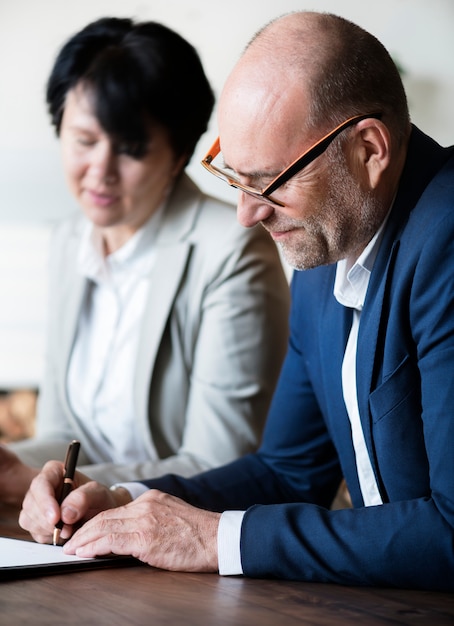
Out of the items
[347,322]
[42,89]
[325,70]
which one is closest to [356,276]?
[347,322]

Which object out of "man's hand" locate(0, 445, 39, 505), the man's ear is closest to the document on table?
"man's hand" locate(0, 445, 39, 505)

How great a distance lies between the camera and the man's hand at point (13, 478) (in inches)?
67.3

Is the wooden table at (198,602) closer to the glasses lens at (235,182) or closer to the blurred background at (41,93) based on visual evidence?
the glasses lens at (235,182)

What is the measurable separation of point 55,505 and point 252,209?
1.74 ft

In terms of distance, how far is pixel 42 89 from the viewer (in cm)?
416

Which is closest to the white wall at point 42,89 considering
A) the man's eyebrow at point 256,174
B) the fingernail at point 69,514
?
the man's eyebrow at point 256,174

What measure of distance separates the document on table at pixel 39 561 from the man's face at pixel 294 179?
0.53m

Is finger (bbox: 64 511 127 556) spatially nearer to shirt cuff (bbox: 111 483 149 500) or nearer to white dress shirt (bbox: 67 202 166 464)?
shirt cuff (bbox: 111 483 149 500)

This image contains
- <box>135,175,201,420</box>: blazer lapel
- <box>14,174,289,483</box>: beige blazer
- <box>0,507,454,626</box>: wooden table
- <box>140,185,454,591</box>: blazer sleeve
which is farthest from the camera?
<box>135,175,201,420</box>: blazer lapel

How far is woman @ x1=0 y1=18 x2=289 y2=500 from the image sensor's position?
224 centimetres

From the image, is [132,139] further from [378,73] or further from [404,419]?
[404,419]

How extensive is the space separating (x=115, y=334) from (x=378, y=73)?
4.17 feet

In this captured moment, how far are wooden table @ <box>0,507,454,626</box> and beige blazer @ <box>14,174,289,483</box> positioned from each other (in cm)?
96

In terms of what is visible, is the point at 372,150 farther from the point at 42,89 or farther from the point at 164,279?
the point at 42,89
